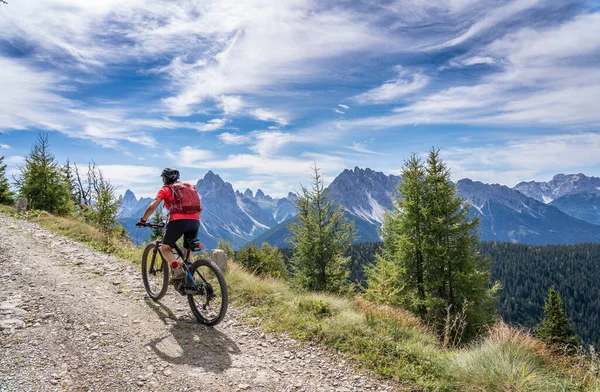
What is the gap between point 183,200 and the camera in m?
6.84

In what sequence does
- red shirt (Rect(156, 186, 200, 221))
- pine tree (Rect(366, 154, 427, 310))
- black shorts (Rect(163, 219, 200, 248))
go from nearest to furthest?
1. red shirt (Rect(156, 186, 200, 221))
2. black shorts (Rect(163, 219, 200, 248))
3. pine tree (Rect(366, 154, 427, 310))

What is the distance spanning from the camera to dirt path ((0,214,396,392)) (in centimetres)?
480

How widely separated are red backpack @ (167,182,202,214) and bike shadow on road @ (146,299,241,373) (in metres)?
2.33

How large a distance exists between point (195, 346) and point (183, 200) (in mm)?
2799

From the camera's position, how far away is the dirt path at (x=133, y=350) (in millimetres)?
4805

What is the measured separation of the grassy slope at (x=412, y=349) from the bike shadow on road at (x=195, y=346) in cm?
106

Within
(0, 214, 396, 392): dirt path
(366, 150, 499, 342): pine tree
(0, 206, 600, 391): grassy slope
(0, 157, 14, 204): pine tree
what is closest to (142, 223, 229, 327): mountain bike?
(0, 214, 396, 392): dirt path

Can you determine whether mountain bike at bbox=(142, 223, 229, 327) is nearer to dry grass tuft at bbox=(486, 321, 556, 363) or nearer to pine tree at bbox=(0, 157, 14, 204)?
dry grass tuft at bbox=(486, 321, 556, 363)

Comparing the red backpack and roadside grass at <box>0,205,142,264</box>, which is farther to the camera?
roadside grass at <box>0,205,142,264</box>

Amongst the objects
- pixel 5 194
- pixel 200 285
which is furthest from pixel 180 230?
pixel 5 194

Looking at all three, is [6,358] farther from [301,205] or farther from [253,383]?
[301,205]

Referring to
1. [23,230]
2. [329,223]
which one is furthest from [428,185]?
[23,230]

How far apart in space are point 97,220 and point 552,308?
46.0 m

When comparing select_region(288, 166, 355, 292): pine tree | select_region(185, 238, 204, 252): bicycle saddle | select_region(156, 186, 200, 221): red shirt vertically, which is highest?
select_region(156, 186, 200, 221): red shirt
